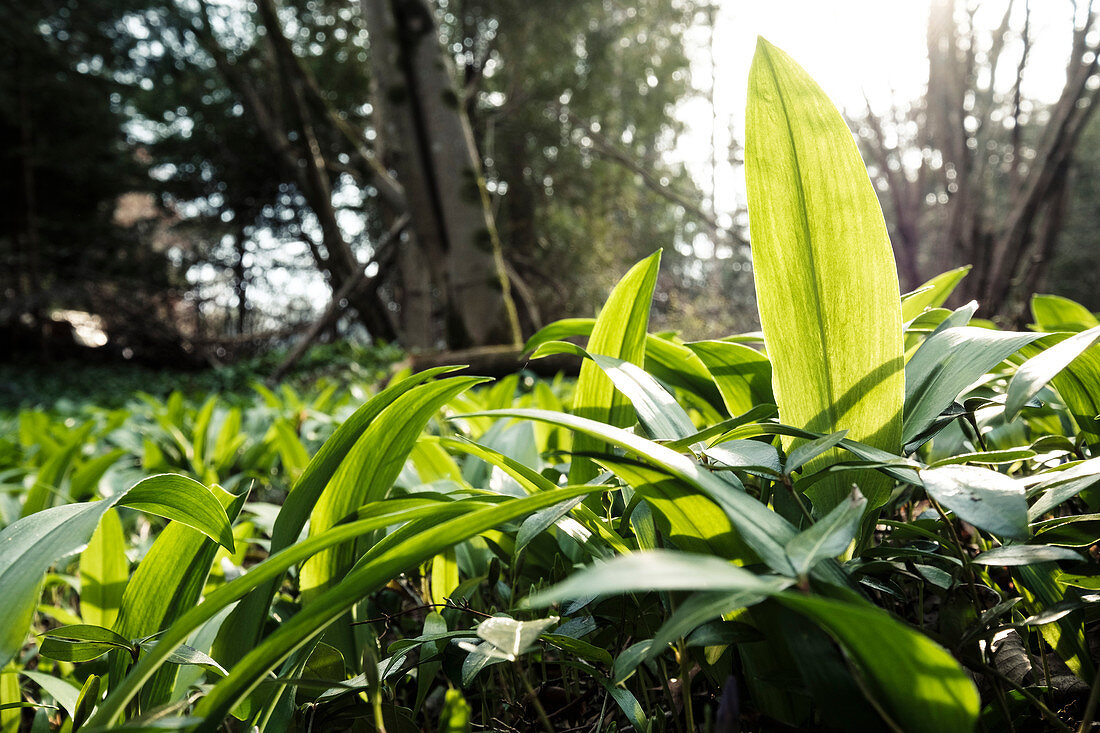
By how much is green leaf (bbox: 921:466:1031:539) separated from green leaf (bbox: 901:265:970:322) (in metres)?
0.46

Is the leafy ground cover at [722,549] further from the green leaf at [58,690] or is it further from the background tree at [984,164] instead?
the background tree at [984,164]

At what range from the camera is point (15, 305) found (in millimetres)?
8789

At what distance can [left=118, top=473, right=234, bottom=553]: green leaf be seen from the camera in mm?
499

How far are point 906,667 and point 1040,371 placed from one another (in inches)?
8.8

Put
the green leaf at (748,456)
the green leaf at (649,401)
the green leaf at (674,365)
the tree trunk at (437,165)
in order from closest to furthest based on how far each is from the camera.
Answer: the green leaf at (748,456), the green leaf at (649,401), the green leaf at (674,365), the tree trunk at (437,165)

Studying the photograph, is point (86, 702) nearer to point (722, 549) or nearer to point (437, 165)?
point (722, 549)

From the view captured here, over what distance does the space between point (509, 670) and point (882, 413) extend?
1.42 feet

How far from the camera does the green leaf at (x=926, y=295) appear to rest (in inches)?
35.0

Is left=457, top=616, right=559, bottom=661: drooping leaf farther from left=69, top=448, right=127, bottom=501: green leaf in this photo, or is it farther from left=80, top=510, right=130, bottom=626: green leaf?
left=69, top=448, right=127, bottom=501: green leaf

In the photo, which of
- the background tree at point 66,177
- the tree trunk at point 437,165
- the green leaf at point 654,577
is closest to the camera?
the green leaf at point 654,577

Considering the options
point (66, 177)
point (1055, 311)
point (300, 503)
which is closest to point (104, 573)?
point (300, 503)

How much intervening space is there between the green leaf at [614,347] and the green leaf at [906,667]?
0.39 m

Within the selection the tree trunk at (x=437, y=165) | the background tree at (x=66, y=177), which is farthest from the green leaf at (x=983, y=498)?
the background tree at (x=66, y=177)

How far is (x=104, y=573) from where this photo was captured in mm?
846
